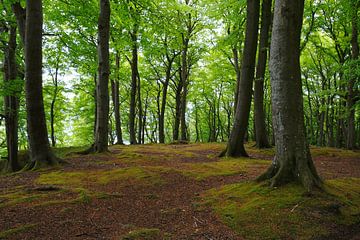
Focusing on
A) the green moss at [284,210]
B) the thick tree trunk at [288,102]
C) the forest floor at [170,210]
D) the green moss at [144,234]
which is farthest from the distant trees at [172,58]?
the green moss at [144,234]

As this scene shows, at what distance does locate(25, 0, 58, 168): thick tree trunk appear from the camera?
7.90m

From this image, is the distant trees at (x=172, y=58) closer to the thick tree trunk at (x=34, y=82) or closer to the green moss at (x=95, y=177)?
the thick tree trunk at (x=34, y=82)

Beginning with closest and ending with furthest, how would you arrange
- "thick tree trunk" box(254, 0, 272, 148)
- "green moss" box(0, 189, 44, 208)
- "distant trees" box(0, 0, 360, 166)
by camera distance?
1. "green moss" box(0, 189, 44, 208)
2. "distant trees" box(0, 0, 360, 166)
3. "thick tree trunk" box(254, 0, 272, 148)

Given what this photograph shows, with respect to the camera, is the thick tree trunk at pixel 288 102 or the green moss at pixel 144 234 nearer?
the green moss at pixel 144 234

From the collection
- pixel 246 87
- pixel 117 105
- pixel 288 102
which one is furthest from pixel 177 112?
pixel 288 102

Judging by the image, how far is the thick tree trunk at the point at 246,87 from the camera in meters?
10.2

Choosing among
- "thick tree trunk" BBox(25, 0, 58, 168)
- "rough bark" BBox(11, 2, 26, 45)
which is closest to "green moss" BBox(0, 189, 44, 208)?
"thick tree trunk" BBox(25, 0, 58, 168)

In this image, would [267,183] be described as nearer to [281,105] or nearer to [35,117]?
[281,105]

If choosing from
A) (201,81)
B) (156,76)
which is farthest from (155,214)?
(201,81)

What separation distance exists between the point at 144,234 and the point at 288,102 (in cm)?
332

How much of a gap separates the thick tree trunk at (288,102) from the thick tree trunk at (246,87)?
5078mm

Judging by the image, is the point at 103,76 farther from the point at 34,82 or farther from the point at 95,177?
the point at 95,177

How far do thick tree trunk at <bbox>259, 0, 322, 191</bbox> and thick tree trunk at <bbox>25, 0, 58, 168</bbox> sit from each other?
6629mm

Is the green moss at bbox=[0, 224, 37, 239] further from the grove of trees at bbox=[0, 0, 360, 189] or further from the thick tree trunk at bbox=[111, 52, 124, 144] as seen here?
the thick tree trunk at bbox=[111, 52, 124, 144]
